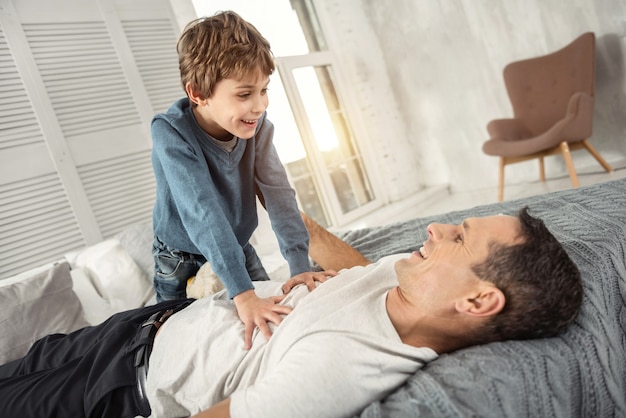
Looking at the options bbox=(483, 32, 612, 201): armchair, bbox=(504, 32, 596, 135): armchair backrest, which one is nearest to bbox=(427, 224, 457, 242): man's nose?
bbox=(483, 32, 612, 201): armchair

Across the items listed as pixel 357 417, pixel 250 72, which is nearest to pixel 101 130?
pixel 250 72

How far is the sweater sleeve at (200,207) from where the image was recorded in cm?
130

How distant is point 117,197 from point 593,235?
10.1 feet

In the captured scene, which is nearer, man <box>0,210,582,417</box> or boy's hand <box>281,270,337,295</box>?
man <box>0,210,582,417</box>

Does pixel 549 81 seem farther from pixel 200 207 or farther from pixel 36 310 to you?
pixel 36 310

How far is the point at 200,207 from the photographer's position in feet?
4.40

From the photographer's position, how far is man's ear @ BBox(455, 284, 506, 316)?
3.26 ft

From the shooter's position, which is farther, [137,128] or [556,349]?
[137,128]

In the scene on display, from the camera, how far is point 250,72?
4.46 ft

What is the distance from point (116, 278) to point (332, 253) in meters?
1.42

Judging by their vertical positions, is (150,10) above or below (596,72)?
above

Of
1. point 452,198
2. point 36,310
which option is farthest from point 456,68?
point 36,310

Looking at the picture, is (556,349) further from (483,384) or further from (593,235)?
(593,235)

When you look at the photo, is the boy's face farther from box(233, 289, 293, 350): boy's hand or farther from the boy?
box(233, 289, 293, 350): boy's hand
